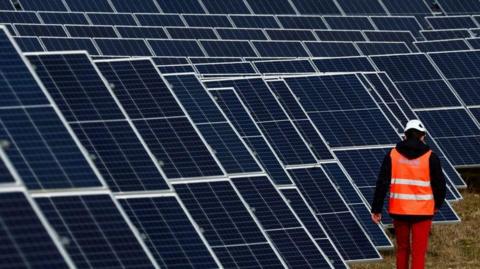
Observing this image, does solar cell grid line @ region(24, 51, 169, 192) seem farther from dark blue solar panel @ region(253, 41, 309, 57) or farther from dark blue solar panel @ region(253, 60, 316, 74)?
dark blue solar panel @ region(253, 41, 309, 57)

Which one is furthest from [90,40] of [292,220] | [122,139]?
[122,139]

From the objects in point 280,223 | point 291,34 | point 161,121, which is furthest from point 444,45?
point 161,121

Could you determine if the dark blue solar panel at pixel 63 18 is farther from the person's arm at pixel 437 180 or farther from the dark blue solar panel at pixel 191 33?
the person's arm at pixel 437 180

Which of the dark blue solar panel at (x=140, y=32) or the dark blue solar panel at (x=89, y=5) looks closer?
the dark blue solar panel at (x=140, y=32)

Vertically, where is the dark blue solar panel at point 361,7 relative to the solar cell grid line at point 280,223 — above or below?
above

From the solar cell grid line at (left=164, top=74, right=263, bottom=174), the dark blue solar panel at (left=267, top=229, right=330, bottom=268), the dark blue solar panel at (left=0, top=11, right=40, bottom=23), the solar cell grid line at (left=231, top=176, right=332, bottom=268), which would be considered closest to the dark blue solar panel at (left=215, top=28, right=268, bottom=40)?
the dark blue solar panel at (left=0, top=11, right=40, bottom=23)

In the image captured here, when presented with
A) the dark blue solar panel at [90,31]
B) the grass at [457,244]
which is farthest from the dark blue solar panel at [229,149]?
the dark blue solar panel at [90,31]

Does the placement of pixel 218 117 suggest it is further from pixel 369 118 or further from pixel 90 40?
pixel 90 40

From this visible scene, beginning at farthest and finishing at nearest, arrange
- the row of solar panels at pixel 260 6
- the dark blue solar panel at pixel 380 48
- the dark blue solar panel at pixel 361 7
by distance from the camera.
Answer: the dark blue solar panel at pixel 361 7, the row of solar panels at pixel 260 6, the dark blue solar panel at pixel 380 48
